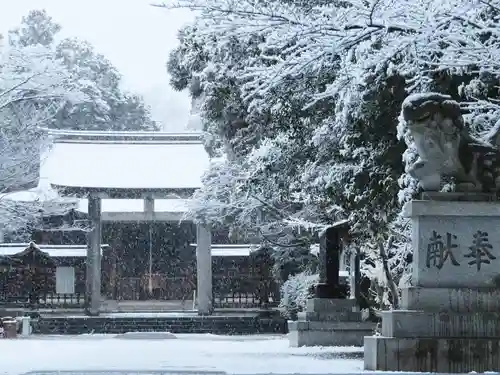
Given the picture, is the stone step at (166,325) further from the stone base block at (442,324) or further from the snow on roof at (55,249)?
the stone base block at (442,324)

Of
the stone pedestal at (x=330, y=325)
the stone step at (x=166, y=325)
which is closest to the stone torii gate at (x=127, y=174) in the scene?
the stone step at (x=166, y=325)

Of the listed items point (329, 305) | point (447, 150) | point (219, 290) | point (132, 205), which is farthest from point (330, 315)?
point (132, 205)

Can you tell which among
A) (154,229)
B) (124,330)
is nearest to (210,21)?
(124,330)

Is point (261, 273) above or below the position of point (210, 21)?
below

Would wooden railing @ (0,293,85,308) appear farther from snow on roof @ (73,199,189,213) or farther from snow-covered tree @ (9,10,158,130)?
snow-covered tree @ (9,10,158,130)

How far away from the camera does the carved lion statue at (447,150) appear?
33.8ft

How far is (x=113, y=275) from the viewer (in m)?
41.8

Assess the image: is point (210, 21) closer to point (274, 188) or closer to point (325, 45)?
point (325, 45)

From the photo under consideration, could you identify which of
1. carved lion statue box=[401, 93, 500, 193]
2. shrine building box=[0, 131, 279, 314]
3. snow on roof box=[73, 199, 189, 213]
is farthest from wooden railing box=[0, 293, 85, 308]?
carved lion statue box=[401, 93, 500, 193]

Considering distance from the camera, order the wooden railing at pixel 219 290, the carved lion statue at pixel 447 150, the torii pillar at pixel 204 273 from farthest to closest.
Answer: the wooden railing at pixel 219 290
the torii pillar at pixel 204 273
the carved lion statue at pixel 447 150

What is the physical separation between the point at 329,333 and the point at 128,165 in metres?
20.6

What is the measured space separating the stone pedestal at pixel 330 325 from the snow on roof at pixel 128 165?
50.9 ft

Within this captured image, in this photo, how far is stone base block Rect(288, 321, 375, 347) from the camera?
19484mm

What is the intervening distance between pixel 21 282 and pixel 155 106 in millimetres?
69880
